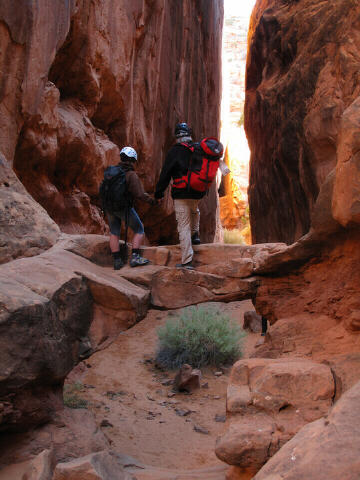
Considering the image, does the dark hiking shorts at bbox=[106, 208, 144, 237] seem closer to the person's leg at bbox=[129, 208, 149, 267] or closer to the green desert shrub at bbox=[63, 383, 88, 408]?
the person's leg at bbox=[129, 208, 149, 267]

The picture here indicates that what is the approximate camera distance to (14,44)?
22.1 feet

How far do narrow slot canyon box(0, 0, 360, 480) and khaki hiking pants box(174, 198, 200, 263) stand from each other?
5.0 inches

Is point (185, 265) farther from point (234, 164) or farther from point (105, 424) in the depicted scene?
point (234, 164)

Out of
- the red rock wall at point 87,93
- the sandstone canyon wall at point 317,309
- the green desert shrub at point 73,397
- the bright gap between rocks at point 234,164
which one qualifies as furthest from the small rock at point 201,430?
the bright gap between rocks at point 234,164

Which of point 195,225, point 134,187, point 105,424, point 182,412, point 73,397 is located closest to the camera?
point 134,187

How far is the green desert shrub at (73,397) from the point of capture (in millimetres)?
6871

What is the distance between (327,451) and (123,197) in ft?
13.8

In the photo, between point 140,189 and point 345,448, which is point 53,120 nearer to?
point 140,189

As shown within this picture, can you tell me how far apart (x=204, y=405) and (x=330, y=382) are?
5.19 m

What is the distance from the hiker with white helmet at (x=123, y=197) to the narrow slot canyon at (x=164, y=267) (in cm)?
18

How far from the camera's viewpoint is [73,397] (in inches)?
282

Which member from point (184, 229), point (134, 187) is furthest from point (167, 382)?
point (134, 187)

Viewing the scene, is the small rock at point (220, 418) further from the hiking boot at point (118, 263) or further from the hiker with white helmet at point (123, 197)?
the hiking boot at point (118, 263)

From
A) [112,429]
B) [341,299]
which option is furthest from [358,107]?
[112,429]
